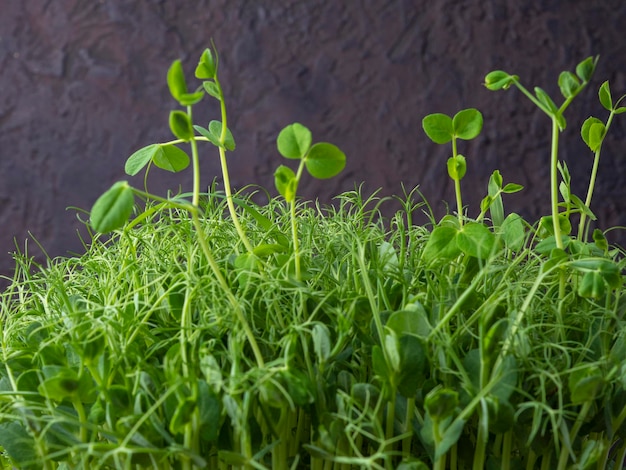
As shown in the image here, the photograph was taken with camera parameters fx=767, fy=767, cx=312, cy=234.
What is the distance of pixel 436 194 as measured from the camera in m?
1.28

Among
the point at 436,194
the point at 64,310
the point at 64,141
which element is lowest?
the point at 436,194

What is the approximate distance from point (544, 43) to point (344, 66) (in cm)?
33

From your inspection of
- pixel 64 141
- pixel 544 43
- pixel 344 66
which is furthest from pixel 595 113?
pixel 64 141

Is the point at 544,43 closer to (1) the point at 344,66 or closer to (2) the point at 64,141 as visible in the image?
(1) the point at 344,66

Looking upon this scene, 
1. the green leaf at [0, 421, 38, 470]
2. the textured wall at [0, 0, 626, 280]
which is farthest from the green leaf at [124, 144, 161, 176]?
the textured wall at [0, 0, 626, 280]

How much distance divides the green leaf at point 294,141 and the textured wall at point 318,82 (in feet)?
3.33

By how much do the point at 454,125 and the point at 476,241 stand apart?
62 mm

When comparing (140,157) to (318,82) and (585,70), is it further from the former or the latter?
(318,82)


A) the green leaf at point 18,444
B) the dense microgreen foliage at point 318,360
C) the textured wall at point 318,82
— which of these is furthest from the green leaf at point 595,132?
the textured wall at point 318,82

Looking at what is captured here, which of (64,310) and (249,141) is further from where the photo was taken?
(249,141)

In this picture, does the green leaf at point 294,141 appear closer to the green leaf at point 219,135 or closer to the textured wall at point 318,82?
the green leaf at point 219,135

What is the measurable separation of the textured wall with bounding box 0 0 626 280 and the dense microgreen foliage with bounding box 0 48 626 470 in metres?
0.96

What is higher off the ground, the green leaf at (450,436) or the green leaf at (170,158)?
the green leaf at (170,158)

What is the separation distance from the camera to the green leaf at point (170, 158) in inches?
12.8
